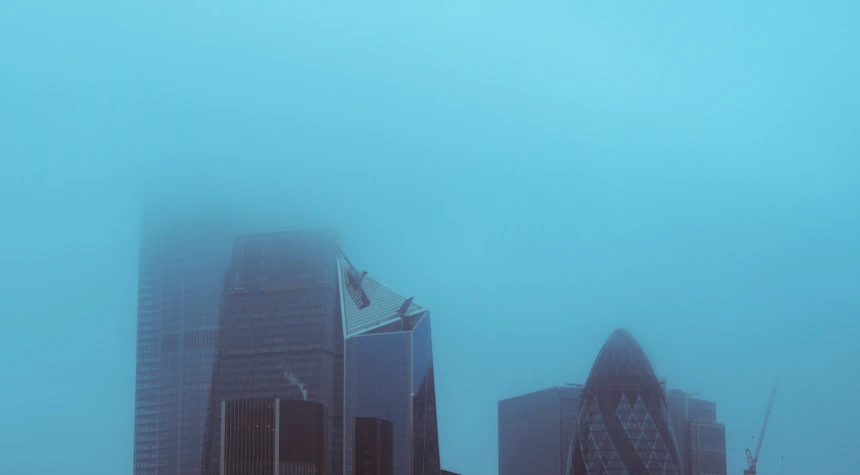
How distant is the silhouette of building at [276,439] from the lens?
180 m

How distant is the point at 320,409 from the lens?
18650 centimetres

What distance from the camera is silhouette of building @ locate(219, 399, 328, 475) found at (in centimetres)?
17988

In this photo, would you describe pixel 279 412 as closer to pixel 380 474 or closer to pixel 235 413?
pixel 235 413

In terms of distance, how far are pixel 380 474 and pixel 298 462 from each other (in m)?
21.9

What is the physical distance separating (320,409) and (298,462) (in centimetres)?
882

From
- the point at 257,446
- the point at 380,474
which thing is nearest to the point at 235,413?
the point at 257,446

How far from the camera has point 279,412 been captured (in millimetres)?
179250

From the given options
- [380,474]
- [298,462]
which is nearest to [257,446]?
[298,462]

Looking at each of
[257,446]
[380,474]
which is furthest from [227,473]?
[380,474]

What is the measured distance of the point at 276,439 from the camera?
180m

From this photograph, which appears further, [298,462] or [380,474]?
[380,474]

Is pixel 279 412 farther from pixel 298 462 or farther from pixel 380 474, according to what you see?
pixel 380 474

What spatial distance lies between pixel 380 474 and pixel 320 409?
19220 millimetres

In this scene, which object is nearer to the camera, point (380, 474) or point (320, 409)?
point (320, 409)
